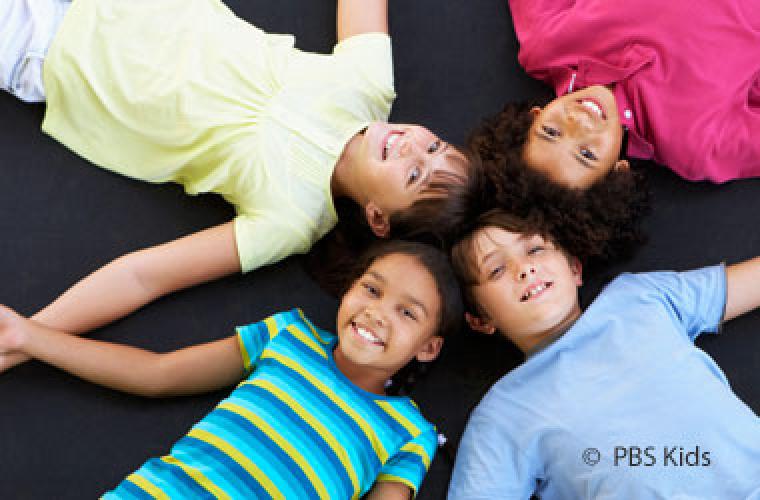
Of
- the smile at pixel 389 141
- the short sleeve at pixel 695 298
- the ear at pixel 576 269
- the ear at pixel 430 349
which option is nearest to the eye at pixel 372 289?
the ear at pixel 430 349

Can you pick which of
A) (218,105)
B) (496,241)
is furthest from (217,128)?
(496,241)

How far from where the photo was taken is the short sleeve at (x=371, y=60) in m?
1.37

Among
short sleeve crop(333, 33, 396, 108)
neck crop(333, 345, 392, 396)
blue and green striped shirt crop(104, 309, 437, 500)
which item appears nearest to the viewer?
blue and green striped shirt crop(104, 309, 437, 500)

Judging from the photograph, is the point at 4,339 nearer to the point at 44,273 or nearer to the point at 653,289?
the point at 44,273

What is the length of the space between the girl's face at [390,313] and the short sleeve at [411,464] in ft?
0.48

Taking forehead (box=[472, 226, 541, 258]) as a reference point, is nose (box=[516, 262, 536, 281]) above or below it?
below

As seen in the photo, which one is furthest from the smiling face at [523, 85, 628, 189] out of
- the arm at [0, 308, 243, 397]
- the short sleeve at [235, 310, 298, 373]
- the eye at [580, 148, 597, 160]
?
the arm at [0, 308, 243, 397]

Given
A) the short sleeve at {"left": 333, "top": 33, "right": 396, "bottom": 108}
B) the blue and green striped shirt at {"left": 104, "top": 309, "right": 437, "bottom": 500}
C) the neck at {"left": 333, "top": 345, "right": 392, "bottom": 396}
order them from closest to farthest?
the blue and green striped shirt at {"left": 104, "top": 309, "right": 437, "bottom": 500}, the neck at {"left": 333, "top": 345, "right": 392, "bottom": 396}, the short sleeve at {"left": 333, "top": 33, "right": 396, "bottom": 108}

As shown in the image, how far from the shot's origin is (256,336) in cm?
127

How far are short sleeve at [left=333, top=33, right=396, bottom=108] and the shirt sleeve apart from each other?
1.96 feet

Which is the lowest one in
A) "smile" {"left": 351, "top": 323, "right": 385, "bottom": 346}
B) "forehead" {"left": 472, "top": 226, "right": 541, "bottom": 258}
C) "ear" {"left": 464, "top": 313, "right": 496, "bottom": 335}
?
"ear" {"left": 464, "top": 313, "right": 496, "bottom": 335}

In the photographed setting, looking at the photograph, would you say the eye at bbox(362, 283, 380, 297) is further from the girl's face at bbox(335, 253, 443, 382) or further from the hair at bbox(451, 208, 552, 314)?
the hair at bbox(451, 208, 552, 314)

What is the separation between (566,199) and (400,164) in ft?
0.98

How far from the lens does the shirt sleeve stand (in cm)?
128
